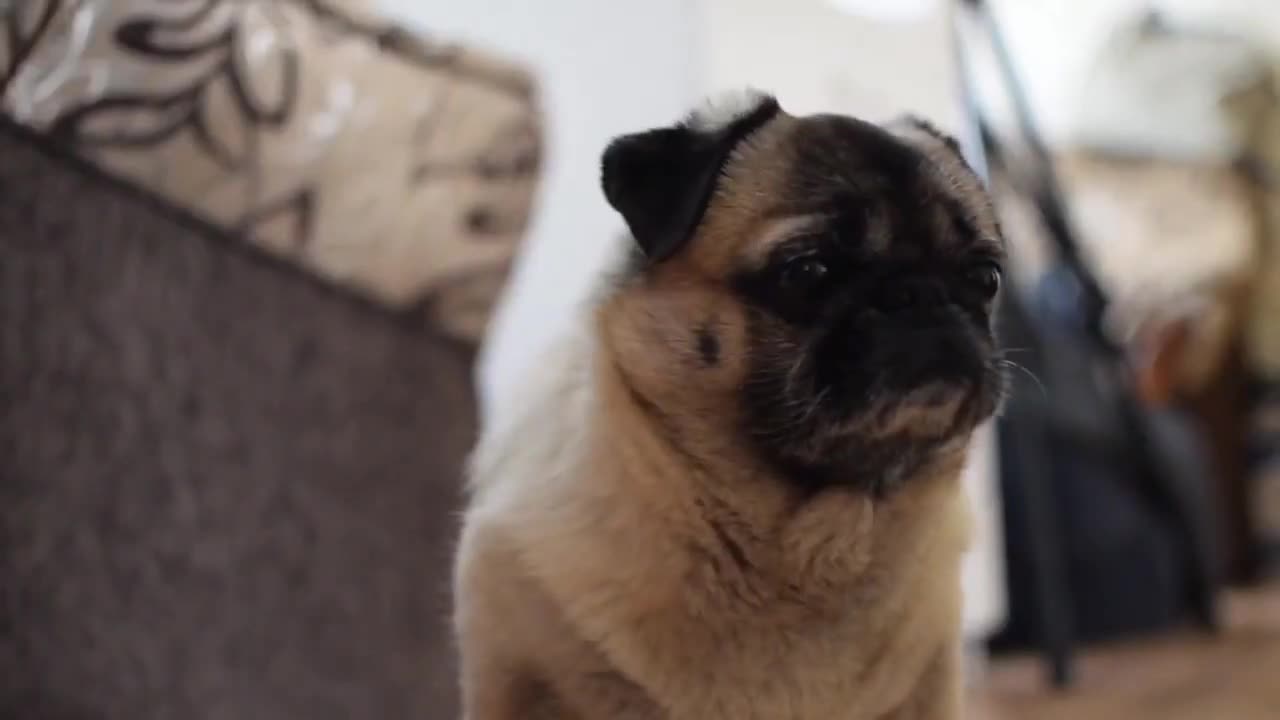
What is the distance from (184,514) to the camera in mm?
1110

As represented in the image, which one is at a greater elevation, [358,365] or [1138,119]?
[1138,119]

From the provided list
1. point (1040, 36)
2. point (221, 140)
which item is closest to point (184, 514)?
point (221, 140)

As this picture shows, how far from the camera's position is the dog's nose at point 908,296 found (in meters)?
0.79

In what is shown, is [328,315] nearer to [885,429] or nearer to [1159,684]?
[885,429]

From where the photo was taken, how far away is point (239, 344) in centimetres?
119

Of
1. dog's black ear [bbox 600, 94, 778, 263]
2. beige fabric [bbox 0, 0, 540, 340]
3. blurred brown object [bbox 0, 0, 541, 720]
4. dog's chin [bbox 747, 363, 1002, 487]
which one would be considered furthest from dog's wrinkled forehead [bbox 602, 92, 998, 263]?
beige fabric [bbox 0, 0, 540, 340]

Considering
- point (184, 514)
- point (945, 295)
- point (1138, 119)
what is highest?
point (1138, 119)

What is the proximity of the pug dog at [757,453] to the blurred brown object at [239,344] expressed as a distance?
0.22 metres

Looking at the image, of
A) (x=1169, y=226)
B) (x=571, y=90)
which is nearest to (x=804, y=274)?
(x=571, y=90)

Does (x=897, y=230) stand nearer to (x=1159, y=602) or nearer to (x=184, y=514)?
(x=184, y=514)

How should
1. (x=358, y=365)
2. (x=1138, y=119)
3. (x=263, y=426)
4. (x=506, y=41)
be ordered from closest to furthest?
1. (x=263, y=426)
2. (x=358, y=365)
3. (x=506, y=41)
4. (x=1138, y=119)

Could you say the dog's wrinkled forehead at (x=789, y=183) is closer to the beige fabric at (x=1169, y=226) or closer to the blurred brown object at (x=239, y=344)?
the blurred brown object at (x=239, y=344)

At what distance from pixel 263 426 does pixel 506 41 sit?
116 centimetres

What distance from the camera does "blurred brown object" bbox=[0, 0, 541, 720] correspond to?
100 cm
